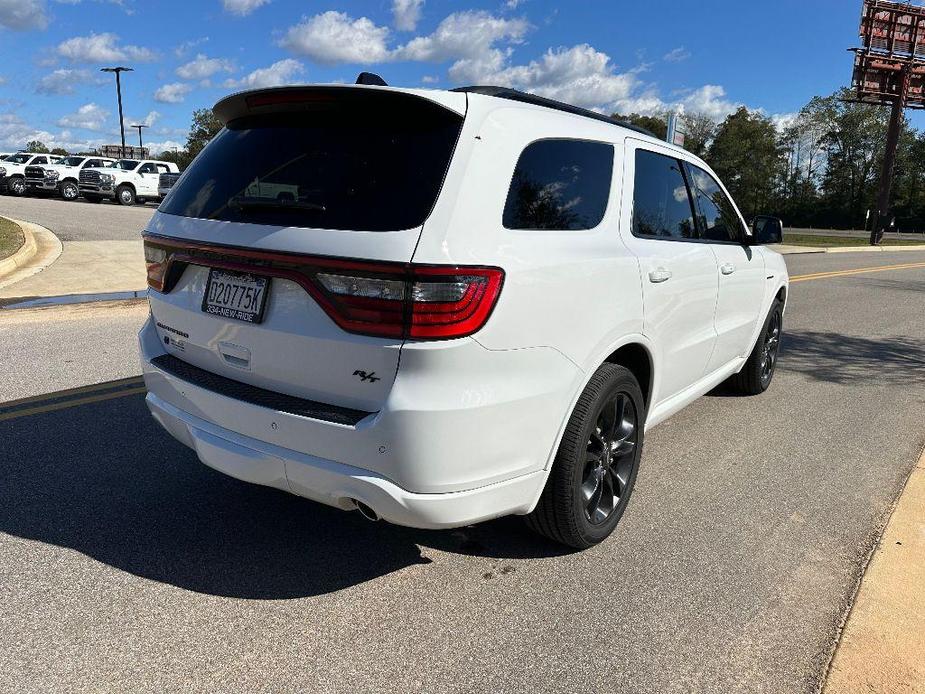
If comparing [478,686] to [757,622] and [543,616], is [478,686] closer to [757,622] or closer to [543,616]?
[543,616]

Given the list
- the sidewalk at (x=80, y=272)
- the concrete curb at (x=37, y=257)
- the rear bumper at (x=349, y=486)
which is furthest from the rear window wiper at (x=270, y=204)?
the concrete curb at (x=37, y=257)

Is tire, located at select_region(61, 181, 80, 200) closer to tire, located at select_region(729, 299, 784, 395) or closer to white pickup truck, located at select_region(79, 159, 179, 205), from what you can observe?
white pickup truck, located at select_region(79, 159, 179, 205)

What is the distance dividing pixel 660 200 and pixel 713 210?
93 cm

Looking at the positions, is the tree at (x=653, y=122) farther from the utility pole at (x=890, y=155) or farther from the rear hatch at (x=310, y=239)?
the rear hatch at (x=310, y=239)

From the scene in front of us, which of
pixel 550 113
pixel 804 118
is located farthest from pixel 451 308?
pixel 804 118

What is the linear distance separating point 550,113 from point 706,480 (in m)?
2.33

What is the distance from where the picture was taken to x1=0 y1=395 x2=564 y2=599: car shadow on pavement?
2.88 m

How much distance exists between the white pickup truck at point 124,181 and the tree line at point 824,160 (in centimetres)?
4067

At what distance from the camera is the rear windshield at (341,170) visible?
2.38 metres

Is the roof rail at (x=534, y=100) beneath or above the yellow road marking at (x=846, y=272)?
above

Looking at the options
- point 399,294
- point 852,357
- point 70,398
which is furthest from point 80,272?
point 852,357

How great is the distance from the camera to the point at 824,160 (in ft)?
239

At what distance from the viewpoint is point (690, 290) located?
3.71 metres

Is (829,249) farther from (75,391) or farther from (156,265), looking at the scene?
(156,265)
